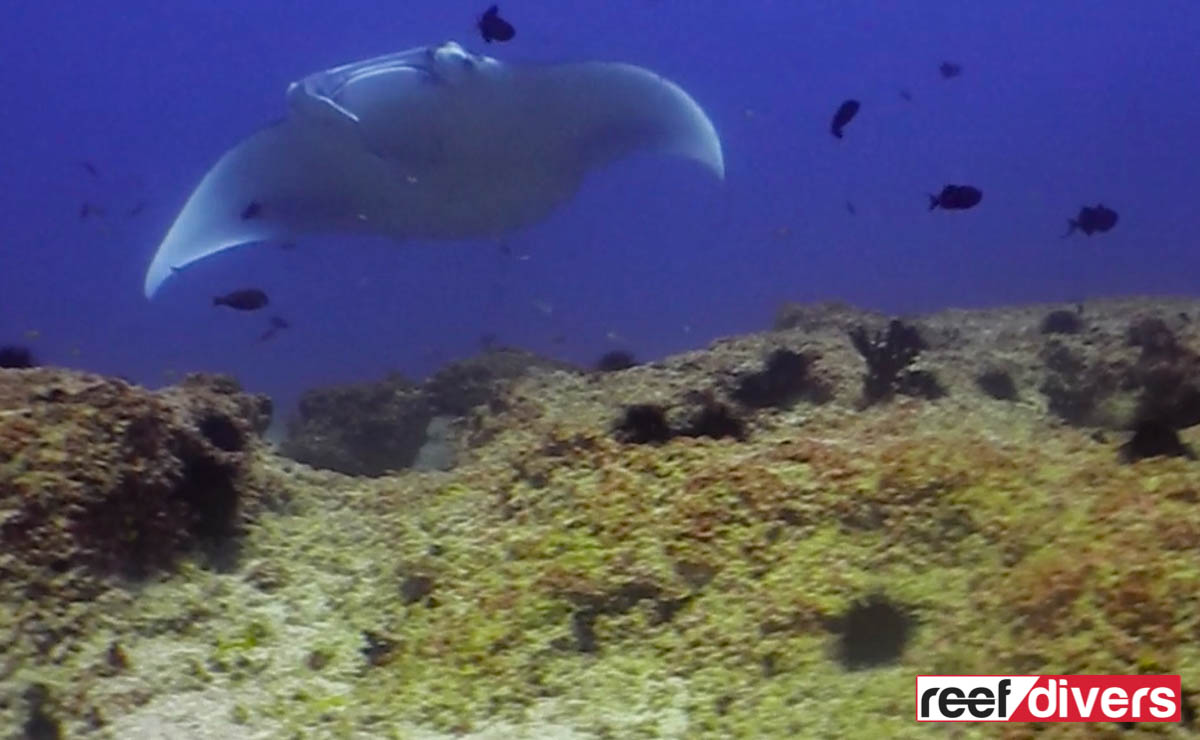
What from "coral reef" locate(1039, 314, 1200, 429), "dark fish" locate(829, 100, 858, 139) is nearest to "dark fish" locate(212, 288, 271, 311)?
"dark fish" locate(829, 100, 858, 139)

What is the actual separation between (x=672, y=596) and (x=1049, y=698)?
54.8 inches

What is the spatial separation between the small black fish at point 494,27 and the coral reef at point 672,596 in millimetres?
4984

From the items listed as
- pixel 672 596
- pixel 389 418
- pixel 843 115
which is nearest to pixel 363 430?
pixel 389 418

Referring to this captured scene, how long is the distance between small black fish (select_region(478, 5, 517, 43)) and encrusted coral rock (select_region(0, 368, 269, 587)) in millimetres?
5057

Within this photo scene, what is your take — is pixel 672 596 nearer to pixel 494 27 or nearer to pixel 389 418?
pixel 389 418

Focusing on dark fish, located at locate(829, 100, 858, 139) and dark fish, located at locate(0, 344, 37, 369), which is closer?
dark fish, located at locate(0, 344, 37, 369)

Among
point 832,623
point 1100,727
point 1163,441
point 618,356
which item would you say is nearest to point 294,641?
point 832,623

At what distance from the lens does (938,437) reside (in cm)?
426

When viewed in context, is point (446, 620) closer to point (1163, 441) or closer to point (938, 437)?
point (938, 437)

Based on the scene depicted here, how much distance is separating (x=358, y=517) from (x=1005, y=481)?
10.3ft

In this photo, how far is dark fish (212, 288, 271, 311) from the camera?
9.07 metres

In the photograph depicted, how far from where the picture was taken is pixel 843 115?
8672mm

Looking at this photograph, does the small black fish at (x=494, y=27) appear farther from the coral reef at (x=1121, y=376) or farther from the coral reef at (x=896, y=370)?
the coral reef at (x=1121, y=376)

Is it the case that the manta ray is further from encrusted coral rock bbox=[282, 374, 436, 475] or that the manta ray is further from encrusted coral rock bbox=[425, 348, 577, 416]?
encrusted coral rock bbox=[282, 374, 436, 475]
